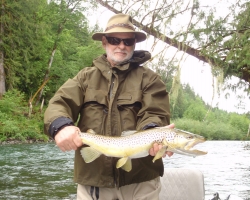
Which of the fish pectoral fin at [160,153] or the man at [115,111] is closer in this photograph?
the fish pectoral fin at [160,153]

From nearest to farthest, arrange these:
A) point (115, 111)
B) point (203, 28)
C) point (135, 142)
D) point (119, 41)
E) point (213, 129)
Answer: point (135, 142) < point (115, 111) < point (119, 41) < point (203, 28) < point (213, 129)

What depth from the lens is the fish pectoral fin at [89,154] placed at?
2.58m

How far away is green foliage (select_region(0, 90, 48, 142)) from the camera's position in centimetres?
2334

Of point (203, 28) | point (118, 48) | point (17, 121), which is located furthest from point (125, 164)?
point (17, 121)

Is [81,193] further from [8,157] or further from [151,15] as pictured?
[8,157]

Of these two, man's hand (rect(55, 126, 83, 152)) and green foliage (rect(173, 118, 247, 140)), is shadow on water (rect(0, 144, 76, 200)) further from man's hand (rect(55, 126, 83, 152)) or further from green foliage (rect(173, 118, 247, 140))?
green foliage (rect(173, 118, 247, 140))

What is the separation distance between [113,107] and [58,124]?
420 millimetres

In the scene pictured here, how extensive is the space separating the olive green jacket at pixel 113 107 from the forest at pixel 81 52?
7.15ft

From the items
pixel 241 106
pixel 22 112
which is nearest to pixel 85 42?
pixel 22 112

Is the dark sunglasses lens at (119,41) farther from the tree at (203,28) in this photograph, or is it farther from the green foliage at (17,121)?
the green foliage at (17,121)

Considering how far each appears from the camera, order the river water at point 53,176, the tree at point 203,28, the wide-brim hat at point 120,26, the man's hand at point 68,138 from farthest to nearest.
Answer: the river water at point 53,176 < the tree at point 203,28 < the wide-brim hat at point 120,26 < the man's hand at point 68,138

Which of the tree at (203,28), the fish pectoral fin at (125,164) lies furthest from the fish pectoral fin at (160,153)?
the tree at (203,28)

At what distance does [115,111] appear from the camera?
2.70m

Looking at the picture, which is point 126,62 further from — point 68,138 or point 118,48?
point 68,138
